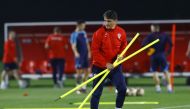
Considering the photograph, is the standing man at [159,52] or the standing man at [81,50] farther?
the standing man at [159,52]

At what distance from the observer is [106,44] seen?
663 inches

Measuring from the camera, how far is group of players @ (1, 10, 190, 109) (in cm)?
1686

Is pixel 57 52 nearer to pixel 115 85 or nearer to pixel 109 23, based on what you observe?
pixel 115 85

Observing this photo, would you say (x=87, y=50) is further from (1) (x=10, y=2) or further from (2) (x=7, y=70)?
(1) (x=10, y=2)

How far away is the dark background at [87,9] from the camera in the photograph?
3438cm

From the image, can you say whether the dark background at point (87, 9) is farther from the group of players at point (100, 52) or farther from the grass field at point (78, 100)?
the grass field at point (78, 100)

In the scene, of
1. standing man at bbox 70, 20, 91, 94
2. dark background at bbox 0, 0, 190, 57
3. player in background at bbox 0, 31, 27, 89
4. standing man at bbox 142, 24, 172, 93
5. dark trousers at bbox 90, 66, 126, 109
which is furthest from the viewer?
dark background at bbox 0, 0, 190, 57

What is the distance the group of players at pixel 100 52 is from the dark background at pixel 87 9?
3.73 m

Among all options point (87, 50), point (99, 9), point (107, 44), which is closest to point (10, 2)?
point (99, 9)

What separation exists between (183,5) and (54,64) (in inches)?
283

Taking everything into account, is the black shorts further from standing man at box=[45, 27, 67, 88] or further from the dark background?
the dark background

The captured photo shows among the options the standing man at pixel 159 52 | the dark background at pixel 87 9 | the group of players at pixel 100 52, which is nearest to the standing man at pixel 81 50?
the group of players at pixel 100 52

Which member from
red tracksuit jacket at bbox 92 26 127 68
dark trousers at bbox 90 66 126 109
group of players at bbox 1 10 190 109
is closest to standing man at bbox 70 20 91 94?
group of players at bbox 1 10 190 109

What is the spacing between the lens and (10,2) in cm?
3466
